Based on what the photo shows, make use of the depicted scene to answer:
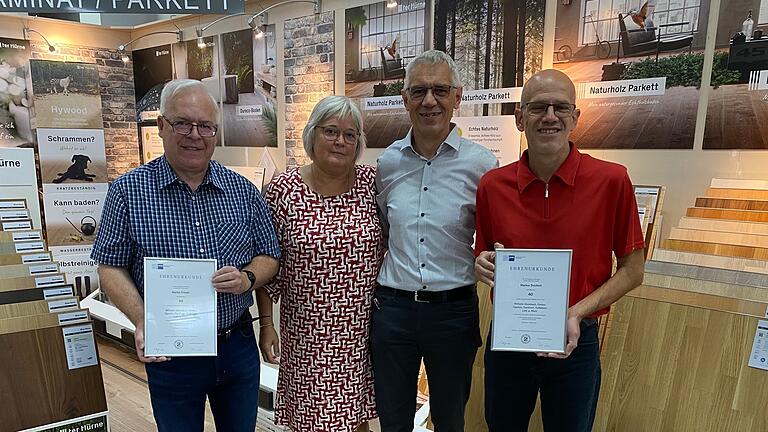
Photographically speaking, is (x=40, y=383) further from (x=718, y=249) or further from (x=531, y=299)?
(x=718, y=249)

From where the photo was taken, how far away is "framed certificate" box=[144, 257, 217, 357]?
4.76 ft

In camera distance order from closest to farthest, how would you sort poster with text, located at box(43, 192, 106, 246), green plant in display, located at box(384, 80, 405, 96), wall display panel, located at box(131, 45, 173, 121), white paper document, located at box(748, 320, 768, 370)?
white paper document, located at box(748, 320, 768, 370) → green plant in display, located at box(384, 80, 405, 96) → poster with text, located at box(43, 192, 106, 246) → wall display panel, located at box(131, 45, 173, 121)

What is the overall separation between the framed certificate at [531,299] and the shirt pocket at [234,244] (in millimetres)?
777

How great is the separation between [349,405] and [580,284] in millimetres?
908

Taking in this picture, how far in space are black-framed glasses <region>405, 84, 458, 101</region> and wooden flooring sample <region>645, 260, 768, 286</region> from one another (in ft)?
4.64

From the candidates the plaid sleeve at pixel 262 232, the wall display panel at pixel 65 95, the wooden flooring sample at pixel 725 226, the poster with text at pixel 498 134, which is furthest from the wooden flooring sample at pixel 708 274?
the wall display panel at pixel 65 95

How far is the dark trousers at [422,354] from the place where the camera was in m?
1.70

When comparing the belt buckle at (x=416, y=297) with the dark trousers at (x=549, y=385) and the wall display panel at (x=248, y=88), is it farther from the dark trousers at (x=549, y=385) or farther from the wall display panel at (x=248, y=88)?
the wall display panel at (x=248, y=88)

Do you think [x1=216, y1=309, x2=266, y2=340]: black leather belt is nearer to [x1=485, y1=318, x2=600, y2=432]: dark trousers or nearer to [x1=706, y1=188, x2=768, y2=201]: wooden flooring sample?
[x1=485, y1=318, x2=600, y2=432]: dark trousers

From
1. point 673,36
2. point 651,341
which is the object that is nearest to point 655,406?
point 651,341

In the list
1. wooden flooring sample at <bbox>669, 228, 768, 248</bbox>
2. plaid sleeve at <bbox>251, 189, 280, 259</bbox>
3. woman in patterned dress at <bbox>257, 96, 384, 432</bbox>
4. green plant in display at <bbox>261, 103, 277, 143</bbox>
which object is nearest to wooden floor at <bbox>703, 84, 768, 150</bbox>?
wooden flooring sample at <bbox>669, 228, 768, 248</bbox>

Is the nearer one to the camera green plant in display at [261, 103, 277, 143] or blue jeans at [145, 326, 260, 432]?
blue jeans at [145, 326, 260, 432]

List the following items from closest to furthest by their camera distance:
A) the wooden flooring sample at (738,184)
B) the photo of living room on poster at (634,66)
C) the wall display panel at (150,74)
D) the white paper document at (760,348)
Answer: the white paper document at (760,348)
the wooden flooring sample at (738,184)
the photo of living room on poster at (634,66)
the wall display panel at (150,74)

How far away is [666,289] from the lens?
233cm
